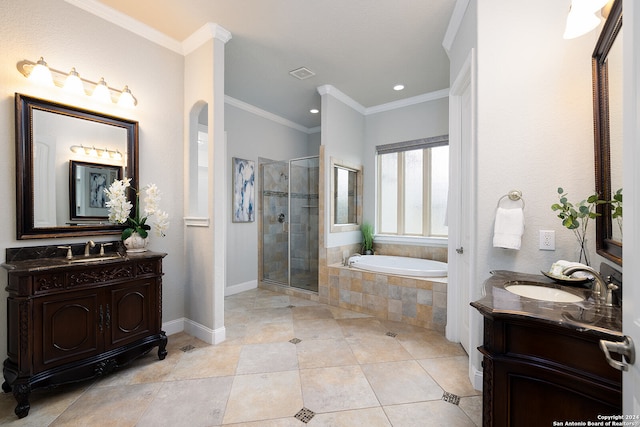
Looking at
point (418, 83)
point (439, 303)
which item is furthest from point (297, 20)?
point (439, 303)

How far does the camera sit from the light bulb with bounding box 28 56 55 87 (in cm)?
192

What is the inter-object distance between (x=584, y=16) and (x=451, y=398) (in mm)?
2194

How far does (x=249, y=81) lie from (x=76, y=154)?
2006 mm

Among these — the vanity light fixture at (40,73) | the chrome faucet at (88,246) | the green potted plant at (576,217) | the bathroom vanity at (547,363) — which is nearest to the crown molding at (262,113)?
the vanity light fixture at (40,73)

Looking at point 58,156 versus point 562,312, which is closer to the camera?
point 562,312

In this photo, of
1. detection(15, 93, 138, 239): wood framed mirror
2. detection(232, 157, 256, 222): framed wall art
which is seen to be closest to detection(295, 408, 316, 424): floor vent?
detection(15, 93, 138, 239): wood framed mirror

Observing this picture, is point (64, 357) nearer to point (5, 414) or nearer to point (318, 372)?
point (5, 414)

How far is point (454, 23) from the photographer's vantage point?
2363 mm

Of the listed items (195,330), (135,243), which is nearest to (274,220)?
(195,330)

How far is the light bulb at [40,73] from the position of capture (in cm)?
192

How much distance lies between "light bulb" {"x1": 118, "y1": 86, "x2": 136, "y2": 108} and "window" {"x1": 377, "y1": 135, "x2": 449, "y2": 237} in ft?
10.5

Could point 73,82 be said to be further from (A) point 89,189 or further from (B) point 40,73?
(A) point 89,189

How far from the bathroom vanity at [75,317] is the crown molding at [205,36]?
1.96 metres

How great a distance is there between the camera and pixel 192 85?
2.78 meters
